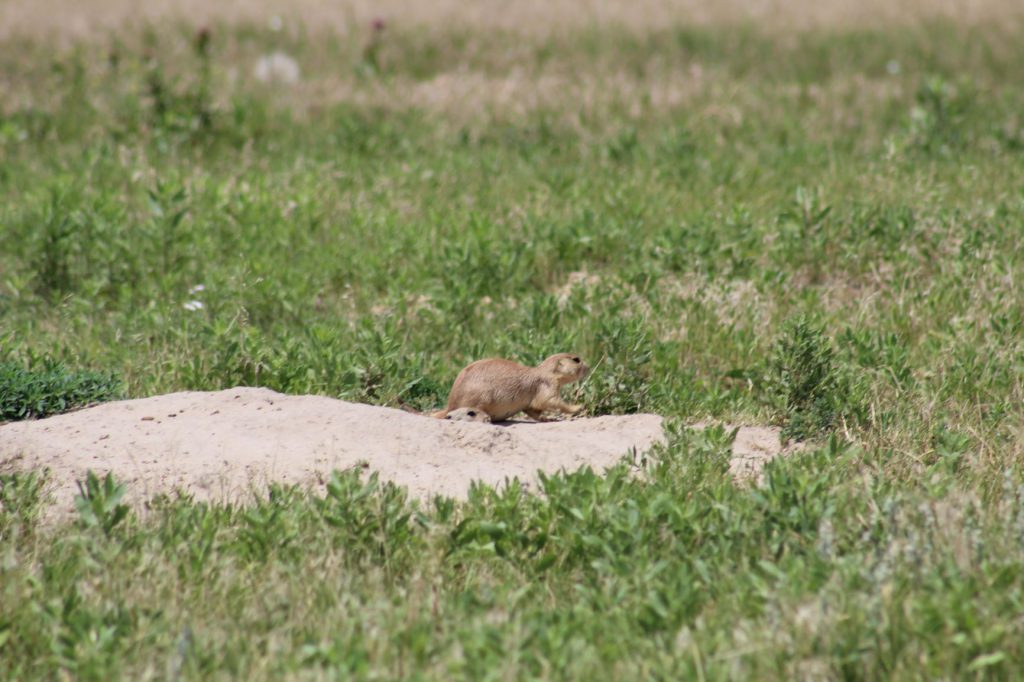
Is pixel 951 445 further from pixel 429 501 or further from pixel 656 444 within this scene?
pixel 429 501

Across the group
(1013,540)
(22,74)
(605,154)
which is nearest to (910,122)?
(605,154)

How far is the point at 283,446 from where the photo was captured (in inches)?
212

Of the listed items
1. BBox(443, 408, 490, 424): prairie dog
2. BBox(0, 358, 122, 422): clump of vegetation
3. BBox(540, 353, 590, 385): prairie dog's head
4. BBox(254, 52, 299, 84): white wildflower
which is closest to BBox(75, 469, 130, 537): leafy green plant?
BBox(0, 358, 122, 422): clump of vegetation

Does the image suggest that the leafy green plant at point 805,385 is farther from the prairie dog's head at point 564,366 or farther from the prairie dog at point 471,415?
the prairie dog at point 471,415

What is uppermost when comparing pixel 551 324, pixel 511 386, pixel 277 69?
pixel 511 386

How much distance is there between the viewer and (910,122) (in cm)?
1131

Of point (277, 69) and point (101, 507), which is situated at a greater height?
point (101, 507)

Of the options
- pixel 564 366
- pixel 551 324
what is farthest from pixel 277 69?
pixel 564 366

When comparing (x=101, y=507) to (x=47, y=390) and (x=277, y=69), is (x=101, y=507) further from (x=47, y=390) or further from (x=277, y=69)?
(x=277, y=69)

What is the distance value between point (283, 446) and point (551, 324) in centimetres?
236

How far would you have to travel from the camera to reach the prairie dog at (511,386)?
6.07 meters

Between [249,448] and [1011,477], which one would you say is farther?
[249,448]

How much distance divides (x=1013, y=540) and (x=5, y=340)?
205 inches

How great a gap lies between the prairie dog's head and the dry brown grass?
421 inches
